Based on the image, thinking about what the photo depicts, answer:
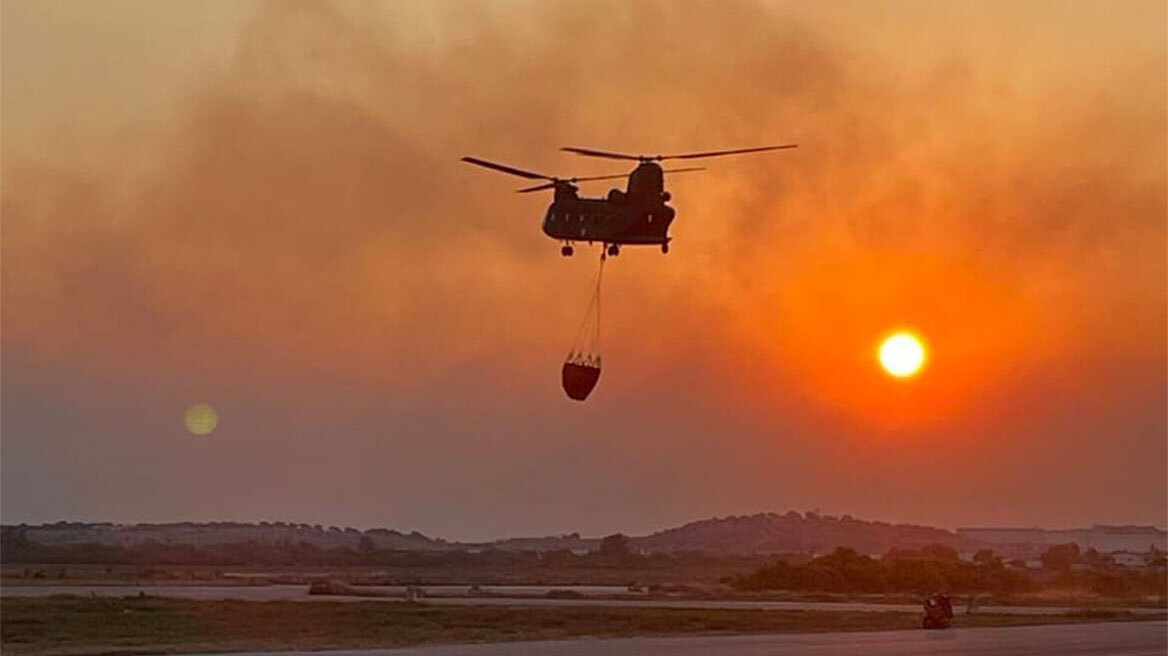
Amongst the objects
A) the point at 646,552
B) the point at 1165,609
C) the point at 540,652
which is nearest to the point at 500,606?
the point at 540,652

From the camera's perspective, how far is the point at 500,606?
192ft

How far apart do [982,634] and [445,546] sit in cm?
12921

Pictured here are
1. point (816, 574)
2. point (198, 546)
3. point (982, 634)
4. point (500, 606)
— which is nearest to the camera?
point (982, 634)

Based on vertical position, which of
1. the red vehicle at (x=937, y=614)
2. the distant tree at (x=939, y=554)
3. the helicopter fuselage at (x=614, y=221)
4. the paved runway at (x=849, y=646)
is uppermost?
the distant tree at (x=939, y=554)

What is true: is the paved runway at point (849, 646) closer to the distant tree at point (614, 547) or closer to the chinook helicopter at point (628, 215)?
the chinook helicopter at point (628, 215)

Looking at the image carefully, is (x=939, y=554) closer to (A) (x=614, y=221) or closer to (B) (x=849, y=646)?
(B) (x=849, y=646)

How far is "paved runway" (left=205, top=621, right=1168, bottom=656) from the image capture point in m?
36.9

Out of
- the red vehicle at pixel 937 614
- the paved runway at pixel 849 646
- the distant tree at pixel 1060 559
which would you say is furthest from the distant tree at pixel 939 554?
the paved runway at pixel 849 646

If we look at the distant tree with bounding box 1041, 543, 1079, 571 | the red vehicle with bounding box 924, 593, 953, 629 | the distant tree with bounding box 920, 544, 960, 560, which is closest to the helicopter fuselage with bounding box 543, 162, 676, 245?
the red vehicle with bounding box 924, 593, 953, 629

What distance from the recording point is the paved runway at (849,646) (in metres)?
36.9

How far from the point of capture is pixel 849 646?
40.1 meters

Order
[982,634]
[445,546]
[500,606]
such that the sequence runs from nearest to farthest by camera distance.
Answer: [982,634], [500,606], [445,546]

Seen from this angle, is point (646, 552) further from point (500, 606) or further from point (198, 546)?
point (500, 606)

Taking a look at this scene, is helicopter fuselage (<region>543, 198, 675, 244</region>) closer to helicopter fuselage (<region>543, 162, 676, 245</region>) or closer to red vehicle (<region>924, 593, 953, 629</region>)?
helicopter fuselage (<region>543, 162, 676, 245</region>)
